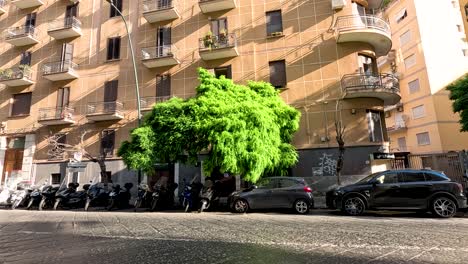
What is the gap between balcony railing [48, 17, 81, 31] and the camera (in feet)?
70.7

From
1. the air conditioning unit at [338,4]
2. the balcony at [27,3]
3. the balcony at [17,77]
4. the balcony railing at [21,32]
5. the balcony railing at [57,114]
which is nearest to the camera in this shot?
the air conditioning unit at [338,4]

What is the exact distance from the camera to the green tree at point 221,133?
1146 cm

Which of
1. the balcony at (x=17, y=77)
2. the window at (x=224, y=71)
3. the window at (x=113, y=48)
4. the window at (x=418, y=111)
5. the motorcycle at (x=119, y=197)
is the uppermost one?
the window at (x=113, y=48)

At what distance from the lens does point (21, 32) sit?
74.0 feet

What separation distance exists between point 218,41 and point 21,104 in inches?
623

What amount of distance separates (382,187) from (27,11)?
93.0 ft

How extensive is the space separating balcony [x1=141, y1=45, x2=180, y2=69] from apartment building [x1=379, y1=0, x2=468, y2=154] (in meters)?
24.5

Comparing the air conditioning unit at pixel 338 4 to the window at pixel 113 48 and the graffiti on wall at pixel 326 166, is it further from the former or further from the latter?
the window at pixel 113 48

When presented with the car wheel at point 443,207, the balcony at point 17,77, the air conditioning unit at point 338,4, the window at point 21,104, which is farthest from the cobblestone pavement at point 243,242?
the balcony at point 17,77

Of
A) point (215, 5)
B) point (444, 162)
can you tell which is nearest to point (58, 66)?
point (215, 5)

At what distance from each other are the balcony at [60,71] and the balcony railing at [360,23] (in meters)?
18.2

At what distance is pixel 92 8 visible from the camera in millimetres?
22047

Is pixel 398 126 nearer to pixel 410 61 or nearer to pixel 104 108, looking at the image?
pixel 410 61

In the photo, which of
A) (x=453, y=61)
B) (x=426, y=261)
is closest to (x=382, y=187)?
(x=426, y=261)
